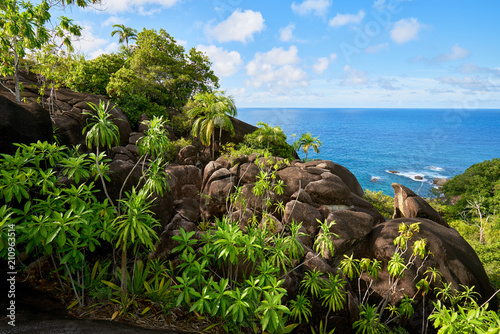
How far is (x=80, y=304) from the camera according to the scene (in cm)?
508

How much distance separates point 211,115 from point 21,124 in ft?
56.5

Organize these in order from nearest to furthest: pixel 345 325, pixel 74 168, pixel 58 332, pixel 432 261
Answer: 1. pixel 58 332
2. pixel 74 168
3. pixel 345 325
4. pixel 432 261

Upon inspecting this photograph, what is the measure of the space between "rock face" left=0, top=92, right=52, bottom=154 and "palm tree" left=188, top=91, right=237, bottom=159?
1578cm

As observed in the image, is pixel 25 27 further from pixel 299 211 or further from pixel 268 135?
pixel 268 135

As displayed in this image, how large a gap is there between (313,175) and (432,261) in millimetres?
6278

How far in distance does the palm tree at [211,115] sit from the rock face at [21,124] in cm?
1578

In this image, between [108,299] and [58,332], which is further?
[108,299]

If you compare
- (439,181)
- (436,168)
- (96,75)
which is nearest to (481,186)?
(439,181)

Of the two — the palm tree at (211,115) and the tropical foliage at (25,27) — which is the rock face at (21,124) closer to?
the tropical foliage at (25,27)

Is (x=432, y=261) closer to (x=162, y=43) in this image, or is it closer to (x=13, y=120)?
(x=13, y=120)

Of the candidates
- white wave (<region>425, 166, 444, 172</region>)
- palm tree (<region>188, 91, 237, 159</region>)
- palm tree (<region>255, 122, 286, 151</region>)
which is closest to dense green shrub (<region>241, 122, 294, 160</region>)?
palm tree (<region>255, 122, 286, 151</region>)

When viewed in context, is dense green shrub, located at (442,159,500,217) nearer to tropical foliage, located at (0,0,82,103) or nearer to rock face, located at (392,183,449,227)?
rock face, located at (392,183,449,227)

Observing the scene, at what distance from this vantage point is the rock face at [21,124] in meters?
5.94

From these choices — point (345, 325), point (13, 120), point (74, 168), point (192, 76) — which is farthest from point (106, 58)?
point (345, 325)
